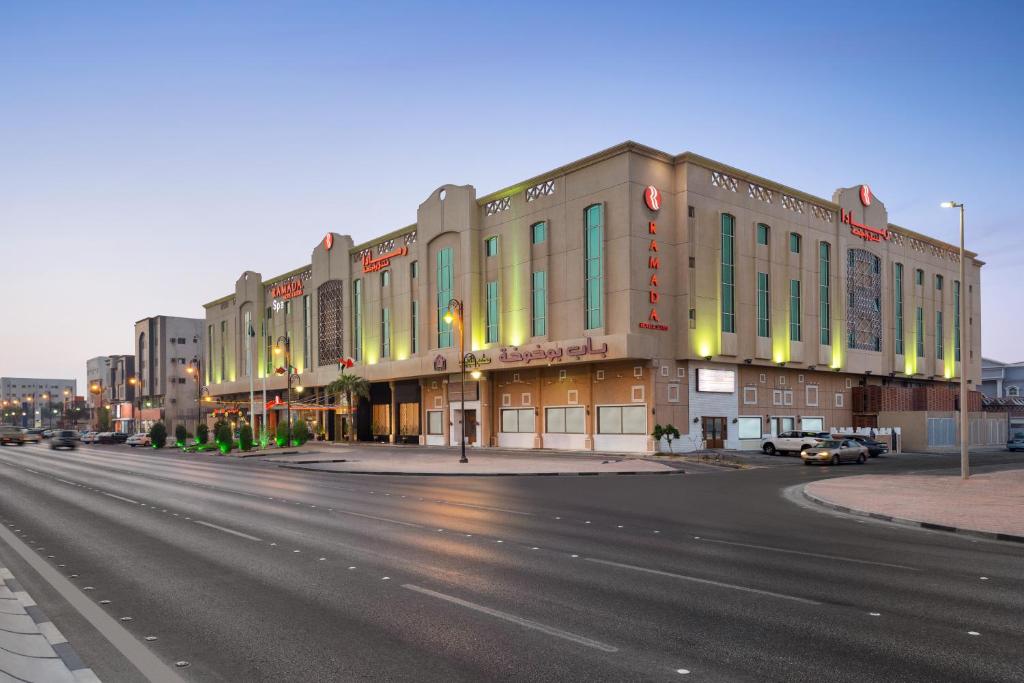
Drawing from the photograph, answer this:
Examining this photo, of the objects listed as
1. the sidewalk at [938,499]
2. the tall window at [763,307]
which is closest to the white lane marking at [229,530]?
the sidewalk at [938,499]

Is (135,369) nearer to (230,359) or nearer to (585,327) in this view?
(230,359)

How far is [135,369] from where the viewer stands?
148375mm

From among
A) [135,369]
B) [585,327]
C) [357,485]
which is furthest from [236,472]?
[135,369]

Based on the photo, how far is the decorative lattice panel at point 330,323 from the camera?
7650cm

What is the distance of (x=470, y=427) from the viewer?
196ft

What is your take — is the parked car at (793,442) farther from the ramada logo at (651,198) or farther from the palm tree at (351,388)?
the palm tree at (351,388)

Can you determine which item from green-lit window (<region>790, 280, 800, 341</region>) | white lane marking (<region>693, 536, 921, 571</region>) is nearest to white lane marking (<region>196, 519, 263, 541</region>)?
white lane marking (<region>693, 536, 921, 571</region>)

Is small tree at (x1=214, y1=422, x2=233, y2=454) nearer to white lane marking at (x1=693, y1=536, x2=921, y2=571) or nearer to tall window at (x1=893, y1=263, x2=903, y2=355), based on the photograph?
white lane marking at (x1=693, y1=536, x2=921, y2=571)

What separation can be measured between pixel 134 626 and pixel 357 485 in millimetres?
19161

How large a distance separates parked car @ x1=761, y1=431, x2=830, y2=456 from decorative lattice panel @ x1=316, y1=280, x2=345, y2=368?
43640 millimetres

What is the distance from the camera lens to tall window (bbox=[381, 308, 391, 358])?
69.3 m

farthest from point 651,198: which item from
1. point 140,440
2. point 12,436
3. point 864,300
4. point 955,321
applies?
point 12,436

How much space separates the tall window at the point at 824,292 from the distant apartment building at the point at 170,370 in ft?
349

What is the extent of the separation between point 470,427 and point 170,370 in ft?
306
